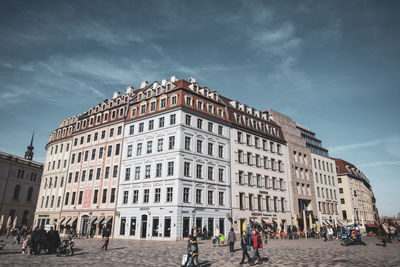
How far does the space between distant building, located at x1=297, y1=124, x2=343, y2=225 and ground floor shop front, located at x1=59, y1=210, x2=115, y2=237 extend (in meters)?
41.2

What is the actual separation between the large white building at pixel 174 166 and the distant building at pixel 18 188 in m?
38.8

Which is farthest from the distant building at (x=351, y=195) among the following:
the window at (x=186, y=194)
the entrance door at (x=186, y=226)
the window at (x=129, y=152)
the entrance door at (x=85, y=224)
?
the entrance door at (x=85, y=224)

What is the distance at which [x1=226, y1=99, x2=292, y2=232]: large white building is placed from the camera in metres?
41.4

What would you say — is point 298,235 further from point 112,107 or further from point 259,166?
point 112,107

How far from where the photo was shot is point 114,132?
4500 cm

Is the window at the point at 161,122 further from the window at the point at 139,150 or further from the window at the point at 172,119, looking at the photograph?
the window at the point at 139,150

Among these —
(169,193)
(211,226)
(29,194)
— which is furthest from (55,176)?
(211,226)

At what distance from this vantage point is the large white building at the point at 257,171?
41375mm

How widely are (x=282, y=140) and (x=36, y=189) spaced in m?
61.3

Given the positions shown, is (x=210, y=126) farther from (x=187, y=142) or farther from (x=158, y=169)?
(x=158, y=169)

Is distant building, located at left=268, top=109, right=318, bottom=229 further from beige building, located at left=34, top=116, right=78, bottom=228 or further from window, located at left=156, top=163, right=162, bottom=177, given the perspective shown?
beige building, located at left=34, top=116, right=78, bottom=228

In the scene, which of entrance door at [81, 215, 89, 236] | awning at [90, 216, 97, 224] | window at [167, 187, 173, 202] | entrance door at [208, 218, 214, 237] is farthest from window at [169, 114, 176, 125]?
entrance door at [81, 215, 89, 236]

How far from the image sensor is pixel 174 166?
35.5 meters

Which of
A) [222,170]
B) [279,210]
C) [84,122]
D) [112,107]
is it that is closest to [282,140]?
[279,210]
